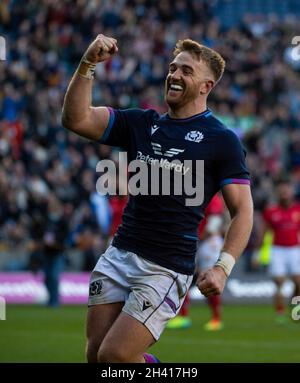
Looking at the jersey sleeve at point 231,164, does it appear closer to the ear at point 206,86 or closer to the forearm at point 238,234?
the forearm at point 238,234

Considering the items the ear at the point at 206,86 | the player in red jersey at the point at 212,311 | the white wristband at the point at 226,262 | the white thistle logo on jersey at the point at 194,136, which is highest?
the ear at the point at 206,86

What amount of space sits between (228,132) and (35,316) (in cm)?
1161

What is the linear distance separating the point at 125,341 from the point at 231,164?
55.3 inches

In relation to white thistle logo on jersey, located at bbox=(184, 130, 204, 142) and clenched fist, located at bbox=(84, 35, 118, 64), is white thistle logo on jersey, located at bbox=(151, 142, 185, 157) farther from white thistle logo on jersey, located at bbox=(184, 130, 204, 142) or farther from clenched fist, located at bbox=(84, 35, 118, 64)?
clenched fist, located at bbox=(84, 35, 118, 64)

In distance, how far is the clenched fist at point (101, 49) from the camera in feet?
22.7

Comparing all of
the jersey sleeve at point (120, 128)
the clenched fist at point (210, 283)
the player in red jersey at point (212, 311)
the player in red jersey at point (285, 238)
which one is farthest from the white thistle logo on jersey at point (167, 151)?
the player in red jersey at point (285, 238)

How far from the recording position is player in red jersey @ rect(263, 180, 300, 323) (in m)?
19.0

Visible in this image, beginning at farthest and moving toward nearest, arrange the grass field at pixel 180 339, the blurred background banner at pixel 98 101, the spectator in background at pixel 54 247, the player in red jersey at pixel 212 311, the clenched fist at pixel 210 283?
1. the blurred background banner at pixel 98 101
2. the spectator in background at pixel 54 247
3. the player in red jersey at pixel 212 311
4. the grass field at pixel 180 339
5. the clenched fist at pixel 210 283

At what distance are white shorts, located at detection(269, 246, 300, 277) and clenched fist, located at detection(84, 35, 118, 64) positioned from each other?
12.4 m

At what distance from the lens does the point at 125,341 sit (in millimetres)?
6820

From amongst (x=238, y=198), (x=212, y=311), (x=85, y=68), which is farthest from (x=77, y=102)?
(x=212, y=311)

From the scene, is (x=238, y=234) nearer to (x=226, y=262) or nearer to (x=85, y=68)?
(x=226, y=262)

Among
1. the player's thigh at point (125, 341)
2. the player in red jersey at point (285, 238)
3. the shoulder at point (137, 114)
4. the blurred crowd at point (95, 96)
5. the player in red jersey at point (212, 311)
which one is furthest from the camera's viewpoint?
the blurred crowd at point (95, 96)

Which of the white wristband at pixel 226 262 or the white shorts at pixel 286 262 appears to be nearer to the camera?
the white wristband at pixel 226 262
